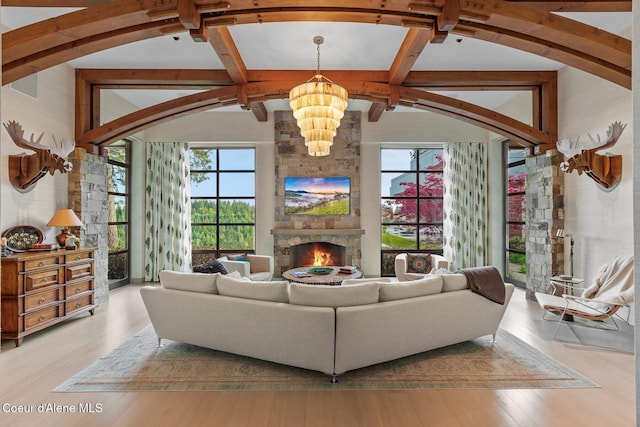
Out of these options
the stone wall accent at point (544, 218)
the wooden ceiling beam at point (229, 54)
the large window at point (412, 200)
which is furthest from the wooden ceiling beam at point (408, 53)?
the large window at point (412, 200)

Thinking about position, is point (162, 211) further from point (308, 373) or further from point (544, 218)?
point (544, 218)

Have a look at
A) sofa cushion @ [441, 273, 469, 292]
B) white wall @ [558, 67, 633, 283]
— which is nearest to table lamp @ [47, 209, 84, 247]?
sofa cushion @ [441, 273, 469, 292]

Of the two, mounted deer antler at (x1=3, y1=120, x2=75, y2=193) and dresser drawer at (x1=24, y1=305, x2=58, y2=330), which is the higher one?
mounted deer antler at (x1=3, y1=120, x2=75, y2=193)

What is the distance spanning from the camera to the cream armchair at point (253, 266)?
647cm

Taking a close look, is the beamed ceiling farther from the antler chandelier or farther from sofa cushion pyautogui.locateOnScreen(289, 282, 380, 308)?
sofa cushion pyautogui.locateOnScreen(289, 282, 380, 308)

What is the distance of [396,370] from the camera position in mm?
3645

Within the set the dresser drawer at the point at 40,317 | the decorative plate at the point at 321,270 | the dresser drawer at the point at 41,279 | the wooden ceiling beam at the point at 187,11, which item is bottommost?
the dresser drawer at the point at 40,317

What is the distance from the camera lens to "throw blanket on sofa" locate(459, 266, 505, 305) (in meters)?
4.06

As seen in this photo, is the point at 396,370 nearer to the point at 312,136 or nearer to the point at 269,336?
the point at 269,336

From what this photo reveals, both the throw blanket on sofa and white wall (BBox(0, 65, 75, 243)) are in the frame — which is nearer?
the throw blanket on sofa

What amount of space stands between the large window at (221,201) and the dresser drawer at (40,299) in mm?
3936

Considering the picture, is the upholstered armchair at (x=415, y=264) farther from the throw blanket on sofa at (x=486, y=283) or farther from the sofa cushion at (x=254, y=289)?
the sofa cushion at (x=254, y=289)

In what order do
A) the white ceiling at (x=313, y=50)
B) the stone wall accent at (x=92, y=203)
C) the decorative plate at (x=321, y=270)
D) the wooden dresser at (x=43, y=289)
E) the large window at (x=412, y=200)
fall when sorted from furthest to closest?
the large window at (x=412, y=200) < the decorative plate at (x=321, y=270) < the stone wall accent at (x=92, y=203) < the white ceiling at (x=313, y=50) < the wooden dresser at (x=43, y=289)

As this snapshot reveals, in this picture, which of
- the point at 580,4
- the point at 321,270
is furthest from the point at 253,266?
the point at 580,4
